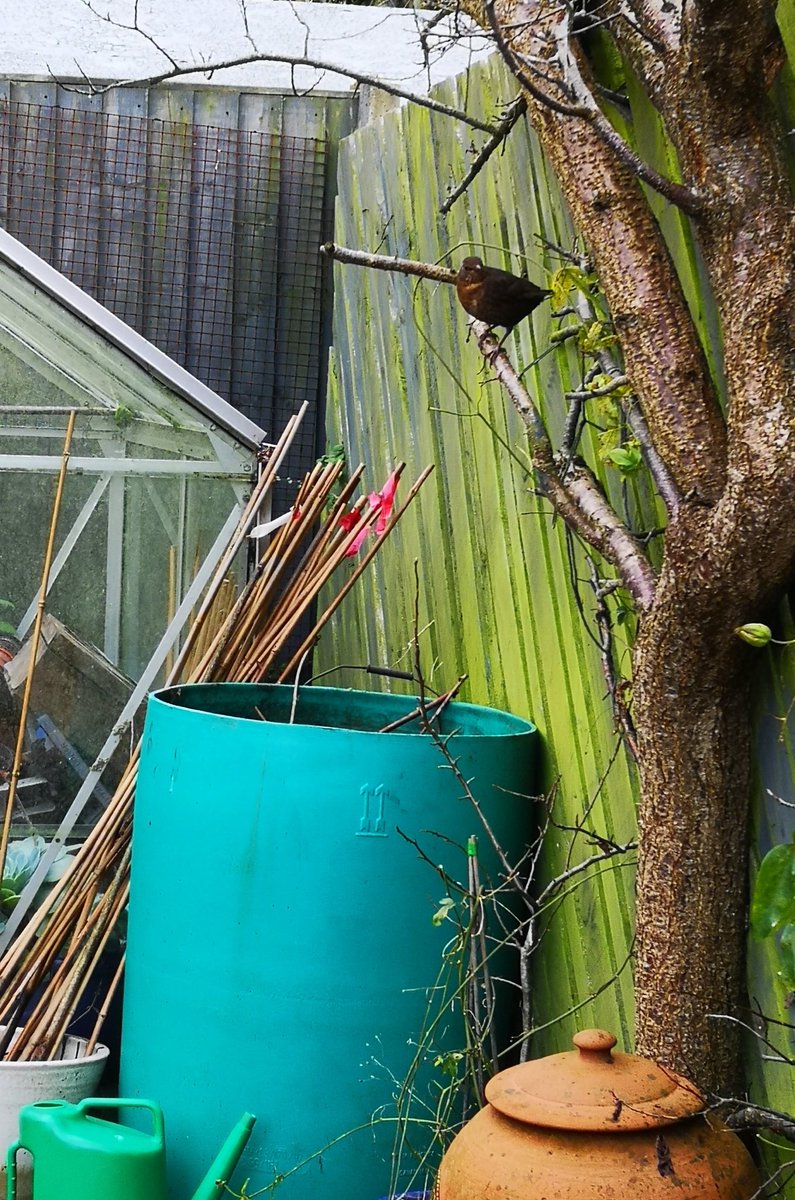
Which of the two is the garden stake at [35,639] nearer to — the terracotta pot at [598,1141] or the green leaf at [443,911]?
the green leaf at [443,911]

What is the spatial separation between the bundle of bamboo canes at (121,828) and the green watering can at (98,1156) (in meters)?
0.38

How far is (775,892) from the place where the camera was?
3.90 ft

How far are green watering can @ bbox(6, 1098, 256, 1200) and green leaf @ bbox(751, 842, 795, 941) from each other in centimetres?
103

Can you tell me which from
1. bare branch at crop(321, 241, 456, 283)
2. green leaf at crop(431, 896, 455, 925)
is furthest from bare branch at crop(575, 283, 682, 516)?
green leaf at crop(431, 896, 455, 925)

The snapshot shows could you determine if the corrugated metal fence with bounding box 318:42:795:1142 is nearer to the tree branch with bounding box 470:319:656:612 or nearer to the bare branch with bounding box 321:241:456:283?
the tree branch with bounding box 470:319:656:612

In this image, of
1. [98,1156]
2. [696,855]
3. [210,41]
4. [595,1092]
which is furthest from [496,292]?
[210,41]

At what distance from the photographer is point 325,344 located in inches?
161

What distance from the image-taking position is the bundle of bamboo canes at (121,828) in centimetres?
246

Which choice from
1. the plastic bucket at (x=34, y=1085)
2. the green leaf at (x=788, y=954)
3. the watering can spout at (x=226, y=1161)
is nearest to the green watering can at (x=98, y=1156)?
the watering can spout at (x=226, y=1161)

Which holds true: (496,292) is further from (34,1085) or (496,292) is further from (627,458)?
(34,1085)

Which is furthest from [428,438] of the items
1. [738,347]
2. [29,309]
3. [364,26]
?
[364,26]

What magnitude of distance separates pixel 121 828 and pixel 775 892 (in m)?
1.79

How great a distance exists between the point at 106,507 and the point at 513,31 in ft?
5.70

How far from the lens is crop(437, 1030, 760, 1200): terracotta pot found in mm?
1147
